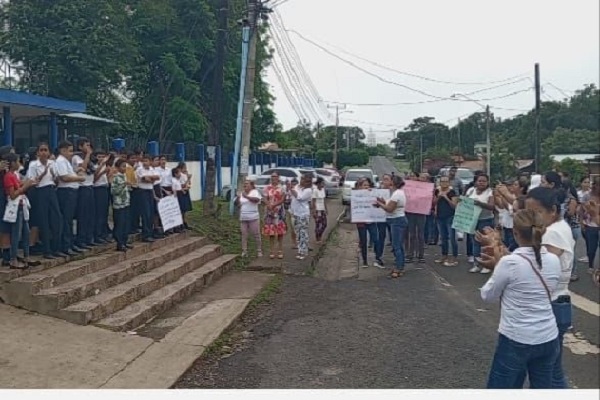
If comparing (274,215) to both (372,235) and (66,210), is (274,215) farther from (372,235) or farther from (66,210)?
(66,210)

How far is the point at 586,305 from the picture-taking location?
4367mm

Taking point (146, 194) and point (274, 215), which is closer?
point (146, 194)

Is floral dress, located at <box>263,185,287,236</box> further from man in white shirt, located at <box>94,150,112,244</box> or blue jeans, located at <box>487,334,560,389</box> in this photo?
blue jeans, located at <box>487,334,560,389</box>

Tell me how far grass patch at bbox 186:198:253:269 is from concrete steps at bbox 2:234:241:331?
4.62 ft

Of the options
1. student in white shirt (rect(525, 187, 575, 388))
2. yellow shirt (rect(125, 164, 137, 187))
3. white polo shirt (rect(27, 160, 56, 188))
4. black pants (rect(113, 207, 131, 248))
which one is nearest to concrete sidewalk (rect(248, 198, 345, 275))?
yellow shirt (rect(125, 164, 137, 187))

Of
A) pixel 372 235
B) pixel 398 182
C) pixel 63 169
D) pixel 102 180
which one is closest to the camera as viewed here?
pixel 63 169

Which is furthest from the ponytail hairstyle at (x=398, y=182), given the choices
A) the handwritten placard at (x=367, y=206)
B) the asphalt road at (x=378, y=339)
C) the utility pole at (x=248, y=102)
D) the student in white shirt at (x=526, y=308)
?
the student in white shirt at (x=526, y=308)

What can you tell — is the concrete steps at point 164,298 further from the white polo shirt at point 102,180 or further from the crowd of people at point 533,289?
the crowd of people at point 533,289

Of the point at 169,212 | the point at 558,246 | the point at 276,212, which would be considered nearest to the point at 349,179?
the point at 276,212

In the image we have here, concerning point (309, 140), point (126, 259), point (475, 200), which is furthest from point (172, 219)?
point (309, 140)

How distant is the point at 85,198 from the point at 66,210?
0.43m

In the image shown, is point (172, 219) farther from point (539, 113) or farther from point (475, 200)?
point (539, 113)

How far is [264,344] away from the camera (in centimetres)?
609

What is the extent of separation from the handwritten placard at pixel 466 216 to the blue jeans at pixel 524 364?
18.4 ft
